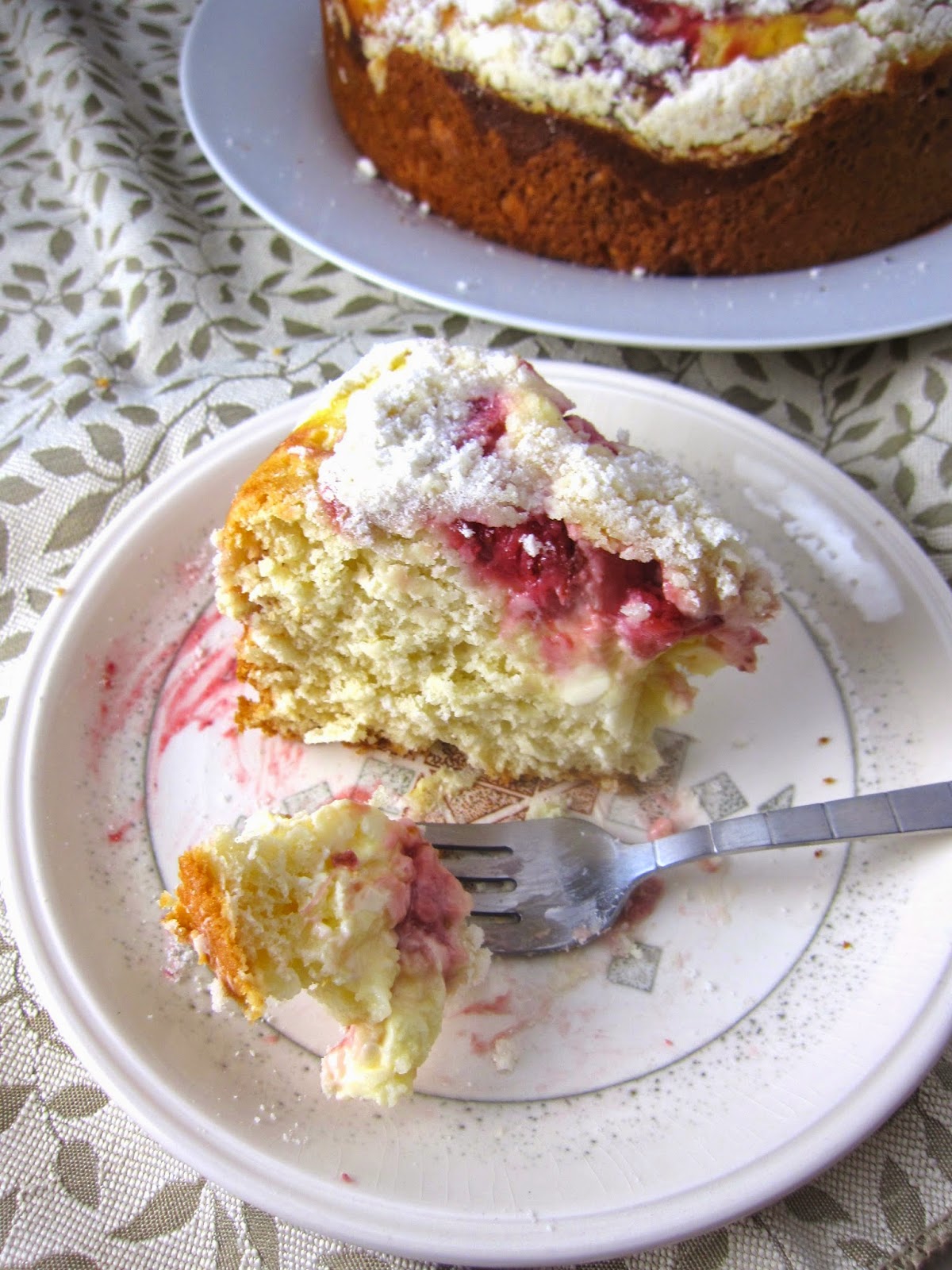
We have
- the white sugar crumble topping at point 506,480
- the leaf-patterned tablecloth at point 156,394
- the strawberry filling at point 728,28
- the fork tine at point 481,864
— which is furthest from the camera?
the strawberry filling at point 728,28

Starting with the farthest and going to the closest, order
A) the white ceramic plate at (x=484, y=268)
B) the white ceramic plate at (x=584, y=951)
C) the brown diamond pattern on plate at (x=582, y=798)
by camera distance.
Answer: the white ceramic plate at (x=484, y=268)
the brown diamond pattern on plate at (x=582, y=798)
the white ceramic plate at (x=584, y=951)

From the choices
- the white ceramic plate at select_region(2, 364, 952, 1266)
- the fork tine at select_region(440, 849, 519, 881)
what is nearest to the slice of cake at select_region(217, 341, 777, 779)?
the white ceramic plate at select_region(2, 364, 952, 1266)

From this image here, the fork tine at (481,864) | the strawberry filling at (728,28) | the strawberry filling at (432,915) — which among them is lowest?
the fork tine at (481,864)

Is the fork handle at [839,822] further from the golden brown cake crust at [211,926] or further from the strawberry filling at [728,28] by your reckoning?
the strawberry filling at [728,28]

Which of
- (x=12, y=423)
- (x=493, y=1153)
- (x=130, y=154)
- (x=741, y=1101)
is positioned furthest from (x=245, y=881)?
(x=130, y=154)

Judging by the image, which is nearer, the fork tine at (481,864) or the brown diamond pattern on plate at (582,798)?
the fork tine at (481,864)

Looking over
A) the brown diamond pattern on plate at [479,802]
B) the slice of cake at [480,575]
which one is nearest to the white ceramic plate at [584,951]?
the brown diamond pattern on plate at [479,802]

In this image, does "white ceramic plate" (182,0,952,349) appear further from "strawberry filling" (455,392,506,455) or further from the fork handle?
the fork handle

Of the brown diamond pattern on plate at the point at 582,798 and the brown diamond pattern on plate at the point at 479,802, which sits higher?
the brown diamond pattern on plate at the point at 582,798

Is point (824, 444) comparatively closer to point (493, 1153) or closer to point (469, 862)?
point (469, 862)
